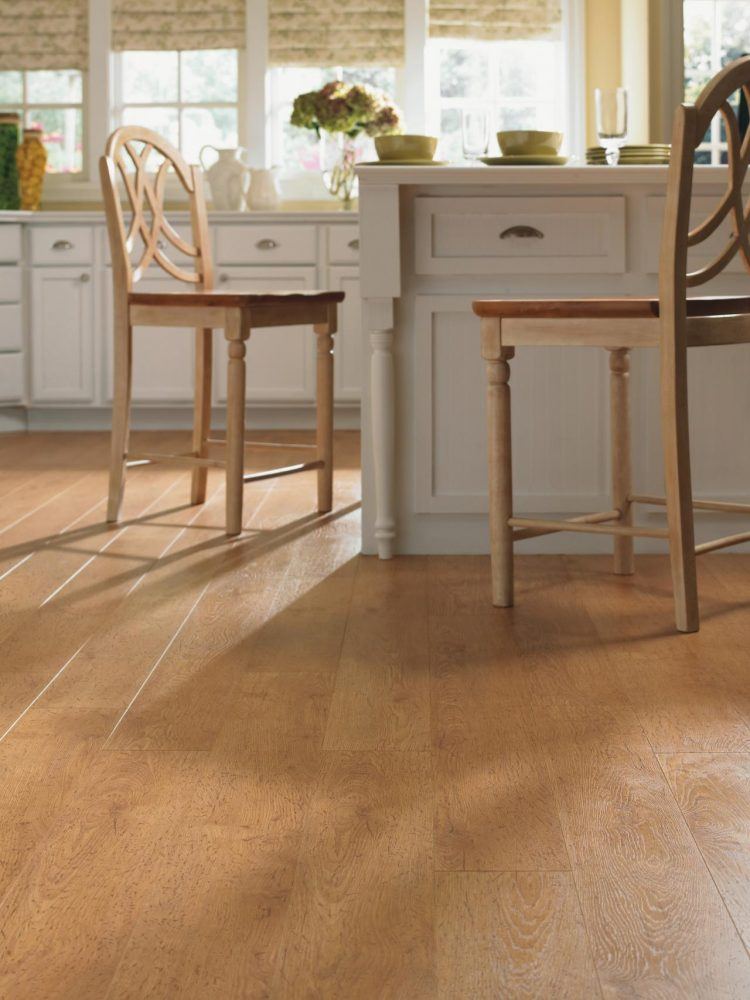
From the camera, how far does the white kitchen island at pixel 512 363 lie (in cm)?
277

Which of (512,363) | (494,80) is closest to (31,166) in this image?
(494,80)

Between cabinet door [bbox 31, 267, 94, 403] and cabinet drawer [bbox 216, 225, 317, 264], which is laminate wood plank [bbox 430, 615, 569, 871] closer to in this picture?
cabinet drawer [bbox 216, 225, 317, 264]

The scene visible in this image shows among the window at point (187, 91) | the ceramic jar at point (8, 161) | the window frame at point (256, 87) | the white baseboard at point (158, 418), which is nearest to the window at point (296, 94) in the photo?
the window frame at point (256, 87)

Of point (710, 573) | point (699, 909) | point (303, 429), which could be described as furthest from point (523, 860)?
point (303, 429)

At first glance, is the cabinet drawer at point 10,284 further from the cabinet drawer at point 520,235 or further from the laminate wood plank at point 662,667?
the laminate wood plank at point 662,667

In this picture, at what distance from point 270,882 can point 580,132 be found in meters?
4.90

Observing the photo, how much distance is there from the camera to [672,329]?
219 cm

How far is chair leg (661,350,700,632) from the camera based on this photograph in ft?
7.24

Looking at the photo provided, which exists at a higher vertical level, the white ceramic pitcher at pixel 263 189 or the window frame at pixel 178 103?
the window frame at pixel 178 103

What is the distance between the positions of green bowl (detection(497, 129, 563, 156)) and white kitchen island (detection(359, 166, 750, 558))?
0.10 m

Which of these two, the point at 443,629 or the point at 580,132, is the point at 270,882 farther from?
the point at 580,132

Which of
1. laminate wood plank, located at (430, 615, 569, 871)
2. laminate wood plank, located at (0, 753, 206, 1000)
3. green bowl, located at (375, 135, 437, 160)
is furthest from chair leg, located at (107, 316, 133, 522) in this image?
laminate wood plank, located at (0, 753, 206, 1000)

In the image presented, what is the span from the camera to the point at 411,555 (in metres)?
2.91

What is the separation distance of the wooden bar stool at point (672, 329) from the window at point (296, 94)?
3686mm
